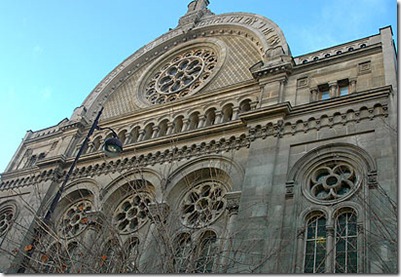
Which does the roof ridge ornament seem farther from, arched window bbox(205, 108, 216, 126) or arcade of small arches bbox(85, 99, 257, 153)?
arched window bbox(205, 108, 216, 126)

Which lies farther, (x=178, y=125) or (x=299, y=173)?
(x=178, y=125)

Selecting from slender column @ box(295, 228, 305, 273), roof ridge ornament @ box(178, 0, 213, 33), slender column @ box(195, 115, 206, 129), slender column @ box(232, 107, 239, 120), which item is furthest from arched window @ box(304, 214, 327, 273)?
roof ridge ornament @ box(178, 0, 213, 33)

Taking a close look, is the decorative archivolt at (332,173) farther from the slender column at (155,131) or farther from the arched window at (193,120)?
the slender column at (155,131)

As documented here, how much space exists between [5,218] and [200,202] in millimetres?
10792

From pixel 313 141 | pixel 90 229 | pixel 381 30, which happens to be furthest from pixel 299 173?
pixel 90 229

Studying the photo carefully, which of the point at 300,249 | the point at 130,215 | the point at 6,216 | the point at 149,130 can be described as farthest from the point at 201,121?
the point at 6,216

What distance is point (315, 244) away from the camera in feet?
40.2

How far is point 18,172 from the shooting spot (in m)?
22.9

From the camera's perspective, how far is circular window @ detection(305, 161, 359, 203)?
12.9 m

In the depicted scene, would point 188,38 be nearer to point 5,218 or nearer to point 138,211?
point 138,211

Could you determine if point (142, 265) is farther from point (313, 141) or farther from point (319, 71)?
point (319, 71)

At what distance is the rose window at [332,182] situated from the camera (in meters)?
13.0

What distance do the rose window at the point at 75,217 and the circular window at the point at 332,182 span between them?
920cm

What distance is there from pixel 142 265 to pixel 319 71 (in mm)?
9698
